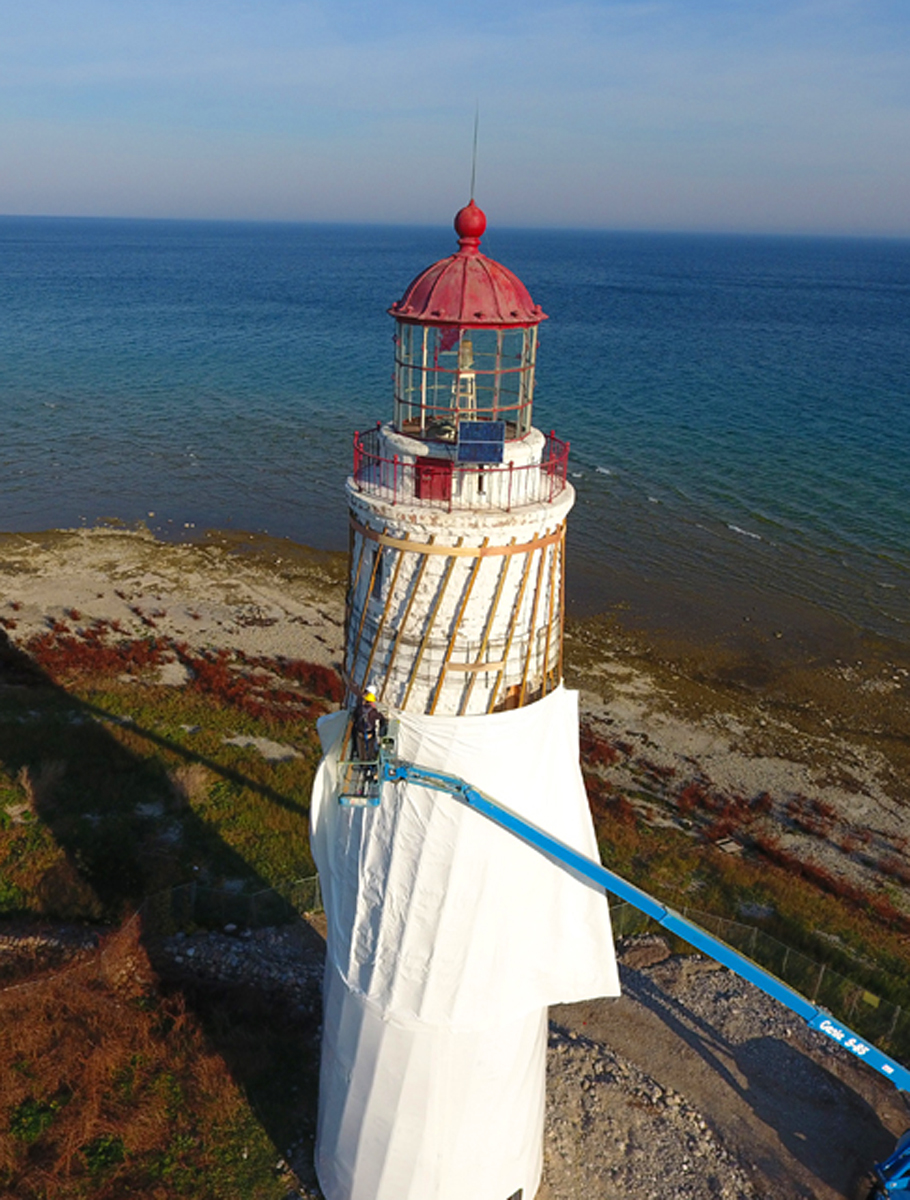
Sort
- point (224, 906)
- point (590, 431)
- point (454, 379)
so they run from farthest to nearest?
point (590, 431)
point (224, 906)
point (454, 379)

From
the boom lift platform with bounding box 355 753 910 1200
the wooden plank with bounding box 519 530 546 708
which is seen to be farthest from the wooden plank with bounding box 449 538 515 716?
the boom lift platform with bounding box 355 753 910 1200

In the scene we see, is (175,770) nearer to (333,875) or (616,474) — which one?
(333,875)

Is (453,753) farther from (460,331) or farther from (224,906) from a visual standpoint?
(224,906)

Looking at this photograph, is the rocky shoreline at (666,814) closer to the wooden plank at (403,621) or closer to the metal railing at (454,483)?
the wooden plank at (403,621)

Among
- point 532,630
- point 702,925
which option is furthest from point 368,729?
point 702,925

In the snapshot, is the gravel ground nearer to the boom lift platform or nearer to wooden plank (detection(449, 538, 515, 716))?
the boom lift platform

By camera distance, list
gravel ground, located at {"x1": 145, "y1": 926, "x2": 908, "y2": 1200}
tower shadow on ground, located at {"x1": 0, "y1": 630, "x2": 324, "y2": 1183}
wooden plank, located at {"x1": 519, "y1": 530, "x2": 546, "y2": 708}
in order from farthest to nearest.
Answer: tower shadow on ground, located at {"x1": 0, "y1": 630, "x2": 324, "y2": 1183} → gravel ground, located at {"x1": 145, "y1": 926, "x2": 908, "y2": 1200} → wooden plank, located at {"x1": 519, "y1": 530, "x2": 546, "y2": 708}
